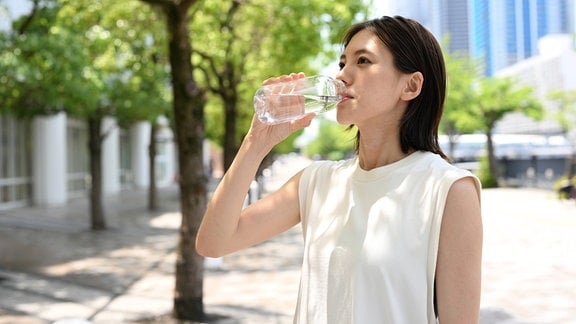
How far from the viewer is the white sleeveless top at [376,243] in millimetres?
1349

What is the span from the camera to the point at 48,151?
72.3 feet

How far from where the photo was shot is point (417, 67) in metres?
1.50

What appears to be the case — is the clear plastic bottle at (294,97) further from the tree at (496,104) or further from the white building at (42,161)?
the tree at (496,104)

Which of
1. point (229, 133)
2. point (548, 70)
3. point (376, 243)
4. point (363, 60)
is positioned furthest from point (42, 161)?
point (548, 70)

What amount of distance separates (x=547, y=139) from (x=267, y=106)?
154 feet

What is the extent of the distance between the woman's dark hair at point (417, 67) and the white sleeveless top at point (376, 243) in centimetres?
7

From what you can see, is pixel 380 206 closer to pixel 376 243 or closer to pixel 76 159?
pixel 376 243

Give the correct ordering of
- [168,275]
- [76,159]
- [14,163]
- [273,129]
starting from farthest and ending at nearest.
A: [76,159], [14,163], [168,275], [273,129]

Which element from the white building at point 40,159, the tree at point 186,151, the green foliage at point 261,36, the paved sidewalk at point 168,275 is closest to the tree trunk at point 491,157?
the paved sidewalk at point 168,275

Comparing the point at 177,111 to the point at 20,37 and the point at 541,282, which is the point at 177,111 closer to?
the point at 20,37

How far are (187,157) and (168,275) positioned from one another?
366 cm

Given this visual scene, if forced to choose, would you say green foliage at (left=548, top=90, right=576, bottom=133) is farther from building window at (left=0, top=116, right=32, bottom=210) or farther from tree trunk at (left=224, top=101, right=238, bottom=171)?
building window at (left=0, top=116, right=32, bottom=210)

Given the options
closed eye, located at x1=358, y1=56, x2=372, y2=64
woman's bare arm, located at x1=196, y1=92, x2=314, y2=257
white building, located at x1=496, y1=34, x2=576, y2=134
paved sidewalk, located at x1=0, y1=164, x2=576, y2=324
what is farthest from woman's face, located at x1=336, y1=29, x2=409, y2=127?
white building, located at x1=496, y1=34, x2=576, y2=134

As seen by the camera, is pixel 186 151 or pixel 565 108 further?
pixel 565 108
